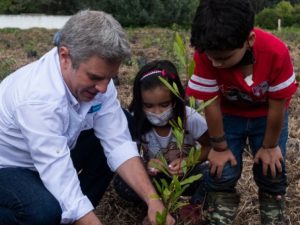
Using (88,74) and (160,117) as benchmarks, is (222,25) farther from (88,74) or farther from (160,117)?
(160,117)

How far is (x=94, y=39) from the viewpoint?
2.19 metres

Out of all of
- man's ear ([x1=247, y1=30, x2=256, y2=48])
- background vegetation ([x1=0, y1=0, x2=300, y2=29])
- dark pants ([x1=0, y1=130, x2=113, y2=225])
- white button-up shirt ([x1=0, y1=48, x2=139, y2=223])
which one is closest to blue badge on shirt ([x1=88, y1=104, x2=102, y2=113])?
white button-up shirt ([x1=0, y1=48, x2=139, y2=223])

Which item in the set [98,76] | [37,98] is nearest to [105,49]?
[98,76]

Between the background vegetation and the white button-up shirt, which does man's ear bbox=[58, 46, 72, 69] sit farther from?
the background vegetation

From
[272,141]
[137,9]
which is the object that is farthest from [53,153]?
[137,9]

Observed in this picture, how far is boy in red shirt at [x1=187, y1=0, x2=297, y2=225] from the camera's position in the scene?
7.27ft

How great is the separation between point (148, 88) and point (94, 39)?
610 millimetres

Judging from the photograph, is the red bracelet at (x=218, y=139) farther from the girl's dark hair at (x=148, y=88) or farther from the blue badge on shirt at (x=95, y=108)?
the blue badge on shirt at (x=95, y=108)

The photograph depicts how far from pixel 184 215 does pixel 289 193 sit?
2.11 ft

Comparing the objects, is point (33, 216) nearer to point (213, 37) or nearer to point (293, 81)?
point (213, 37)

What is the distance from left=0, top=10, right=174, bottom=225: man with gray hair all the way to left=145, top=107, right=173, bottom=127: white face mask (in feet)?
0.50

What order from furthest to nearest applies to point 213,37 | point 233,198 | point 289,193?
point 289,193 < point 233,198 < point 213,37

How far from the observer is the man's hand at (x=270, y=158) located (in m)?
2.67

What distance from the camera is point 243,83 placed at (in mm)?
2475
